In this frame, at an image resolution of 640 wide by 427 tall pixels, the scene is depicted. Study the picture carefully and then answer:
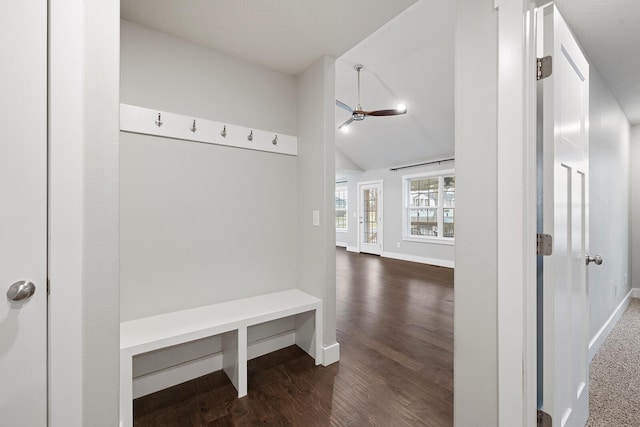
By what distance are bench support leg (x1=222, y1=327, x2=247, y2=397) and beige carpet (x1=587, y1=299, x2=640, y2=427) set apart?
210 cm

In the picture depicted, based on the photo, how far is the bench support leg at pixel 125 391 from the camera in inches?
56.9

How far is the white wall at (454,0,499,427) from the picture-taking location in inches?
43.3

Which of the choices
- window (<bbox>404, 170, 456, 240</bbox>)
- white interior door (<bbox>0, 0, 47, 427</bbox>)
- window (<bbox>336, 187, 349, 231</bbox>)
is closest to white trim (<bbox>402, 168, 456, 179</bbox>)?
window (<bbox>404, 170, 456, 240</bbox>)

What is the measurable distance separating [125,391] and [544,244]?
213cm

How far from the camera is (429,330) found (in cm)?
283

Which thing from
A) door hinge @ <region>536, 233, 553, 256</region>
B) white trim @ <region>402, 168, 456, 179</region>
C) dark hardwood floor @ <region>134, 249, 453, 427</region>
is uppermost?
white trim @ <region>402, 168, 456, 179</region>

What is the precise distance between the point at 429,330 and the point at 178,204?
2627 mm

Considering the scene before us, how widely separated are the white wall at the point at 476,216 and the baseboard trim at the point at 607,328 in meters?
1.96

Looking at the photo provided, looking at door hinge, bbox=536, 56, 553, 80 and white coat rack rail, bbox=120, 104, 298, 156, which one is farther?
white coat rack rail, bbox=120, 104, 298, 156

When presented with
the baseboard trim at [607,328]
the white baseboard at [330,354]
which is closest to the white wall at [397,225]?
the baseboard trim at [607,328]

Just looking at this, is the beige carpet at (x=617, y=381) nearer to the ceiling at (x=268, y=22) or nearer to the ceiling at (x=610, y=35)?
the ceiling at (x=610, y=35)

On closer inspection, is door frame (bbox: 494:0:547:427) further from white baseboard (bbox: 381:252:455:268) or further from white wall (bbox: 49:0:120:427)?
white baseboard (bbox: 381:252:455:268)

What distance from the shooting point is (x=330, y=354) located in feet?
7.24

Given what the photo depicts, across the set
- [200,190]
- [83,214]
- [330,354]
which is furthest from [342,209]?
[83,214]
